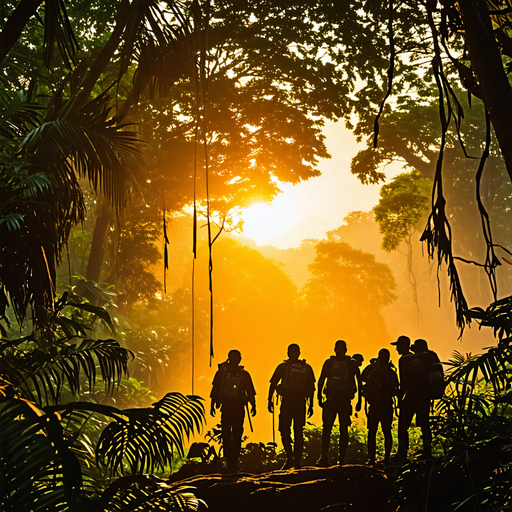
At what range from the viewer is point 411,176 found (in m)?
18.2

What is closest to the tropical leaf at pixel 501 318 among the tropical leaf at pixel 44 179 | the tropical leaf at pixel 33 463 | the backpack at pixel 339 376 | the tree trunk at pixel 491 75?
the tree trunk at pixel 491 75

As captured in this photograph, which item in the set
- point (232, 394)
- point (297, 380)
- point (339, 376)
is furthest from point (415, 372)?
point (232, 394)

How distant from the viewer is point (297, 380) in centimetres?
584

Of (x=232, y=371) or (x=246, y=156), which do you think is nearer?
(x=232, y=371)

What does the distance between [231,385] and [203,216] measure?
225 cm

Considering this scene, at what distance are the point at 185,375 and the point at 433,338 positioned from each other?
31008 mm

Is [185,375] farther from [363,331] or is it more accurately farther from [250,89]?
[250,89]

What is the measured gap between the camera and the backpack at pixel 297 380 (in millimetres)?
5836

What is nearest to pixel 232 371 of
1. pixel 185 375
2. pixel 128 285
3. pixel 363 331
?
pixel 128 285

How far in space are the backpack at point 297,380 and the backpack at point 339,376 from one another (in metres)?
0.30

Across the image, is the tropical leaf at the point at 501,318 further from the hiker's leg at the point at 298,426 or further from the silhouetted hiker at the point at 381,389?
the hiker's leg at the point at 298,426

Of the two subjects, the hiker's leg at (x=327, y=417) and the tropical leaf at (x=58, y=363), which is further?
the hiker's leg at (x=327, y=417)

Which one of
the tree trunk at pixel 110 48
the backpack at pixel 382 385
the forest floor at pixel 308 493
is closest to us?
the tree trunk at pixel 110 48

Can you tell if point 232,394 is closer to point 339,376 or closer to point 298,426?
point 298,426
